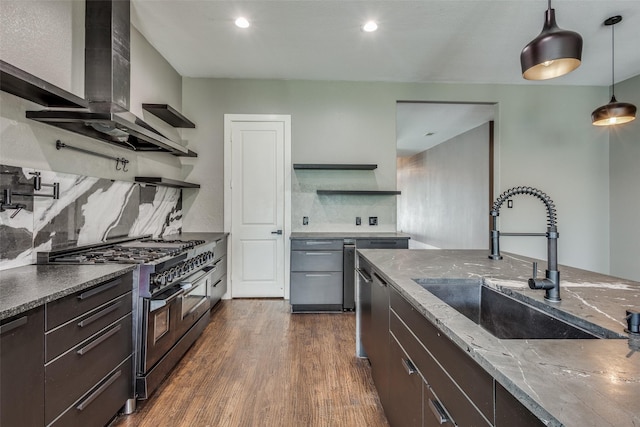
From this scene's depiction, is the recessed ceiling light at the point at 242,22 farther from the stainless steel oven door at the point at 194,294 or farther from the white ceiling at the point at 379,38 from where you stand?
the stainless steel oven door at the point at 194,294

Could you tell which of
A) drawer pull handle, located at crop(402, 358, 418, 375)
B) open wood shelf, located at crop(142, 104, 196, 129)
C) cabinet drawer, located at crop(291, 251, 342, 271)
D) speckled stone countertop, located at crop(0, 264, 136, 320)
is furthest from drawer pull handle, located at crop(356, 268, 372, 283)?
open wood shelf, located at crop(142, 104, 196, 129)

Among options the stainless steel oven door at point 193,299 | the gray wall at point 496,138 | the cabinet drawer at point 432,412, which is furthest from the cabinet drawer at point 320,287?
the cabinet drawer at point 432,412

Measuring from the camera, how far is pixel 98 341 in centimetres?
161

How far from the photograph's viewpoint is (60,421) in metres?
1.38

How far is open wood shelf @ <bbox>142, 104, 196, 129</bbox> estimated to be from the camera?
325cm

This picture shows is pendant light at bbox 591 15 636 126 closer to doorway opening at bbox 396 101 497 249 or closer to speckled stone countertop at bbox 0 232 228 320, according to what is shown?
doorway opening at bbox 396 101 497 249

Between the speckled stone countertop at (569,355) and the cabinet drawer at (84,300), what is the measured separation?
151cm

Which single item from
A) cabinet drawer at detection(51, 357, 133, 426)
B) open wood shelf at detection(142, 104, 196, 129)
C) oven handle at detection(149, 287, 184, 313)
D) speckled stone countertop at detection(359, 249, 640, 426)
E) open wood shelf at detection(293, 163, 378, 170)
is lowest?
cabinet drawer at detection(51, 357, 133, 426)

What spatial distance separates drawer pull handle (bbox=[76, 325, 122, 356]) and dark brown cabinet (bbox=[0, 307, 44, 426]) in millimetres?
212

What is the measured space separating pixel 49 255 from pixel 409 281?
219 cm

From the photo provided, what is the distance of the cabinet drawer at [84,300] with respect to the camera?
134 centimetres

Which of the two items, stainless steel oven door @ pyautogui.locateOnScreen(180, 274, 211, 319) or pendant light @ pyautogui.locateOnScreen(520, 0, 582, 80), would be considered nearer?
pendant light @ pyautogui.locateOnScreen(520, 0, 582, 80)

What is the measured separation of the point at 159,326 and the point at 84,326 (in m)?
0.62

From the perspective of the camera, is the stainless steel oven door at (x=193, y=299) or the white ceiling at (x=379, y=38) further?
the white ceiling at (x=379, y=38)
